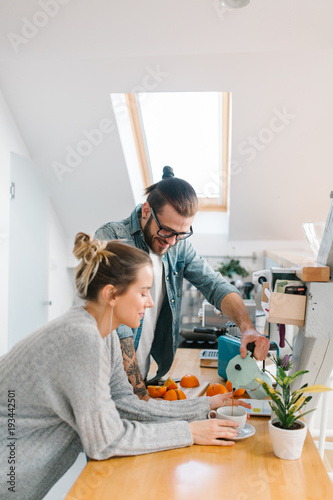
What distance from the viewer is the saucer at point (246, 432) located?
4.89ft

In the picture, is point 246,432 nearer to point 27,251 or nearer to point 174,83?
point 174,83

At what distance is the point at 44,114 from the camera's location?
12.0 feet

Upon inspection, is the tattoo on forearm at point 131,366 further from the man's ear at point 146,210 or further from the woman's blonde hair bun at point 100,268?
the man's ear at point 146,210

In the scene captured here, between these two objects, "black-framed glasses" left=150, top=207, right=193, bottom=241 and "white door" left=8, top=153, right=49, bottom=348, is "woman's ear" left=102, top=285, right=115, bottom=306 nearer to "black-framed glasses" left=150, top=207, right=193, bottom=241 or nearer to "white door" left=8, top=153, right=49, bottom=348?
"black-framed glasses" left=150, top=207, right=193, bottom=241

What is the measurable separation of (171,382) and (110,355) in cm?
45

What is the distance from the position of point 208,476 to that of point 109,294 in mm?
555

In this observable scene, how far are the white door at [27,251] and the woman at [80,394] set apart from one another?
2.38 metres

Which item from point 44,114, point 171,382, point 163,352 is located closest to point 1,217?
point 44,114

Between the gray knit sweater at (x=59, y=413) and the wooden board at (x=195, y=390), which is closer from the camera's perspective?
the gray knit sweater at (x=59, y=413)

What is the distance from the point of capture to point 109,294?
1454 millimetres

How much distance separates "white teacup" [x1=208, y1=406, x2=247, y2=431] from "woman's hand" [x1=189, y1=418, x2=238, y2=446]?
2cm

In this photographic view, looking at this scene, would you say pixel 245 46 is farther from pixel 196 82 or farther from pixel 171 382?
pixel 171 382

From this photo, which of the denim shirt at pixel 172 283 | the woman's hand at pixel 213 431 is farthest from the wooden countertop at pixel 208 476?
the denim shirt at pixel 172 283

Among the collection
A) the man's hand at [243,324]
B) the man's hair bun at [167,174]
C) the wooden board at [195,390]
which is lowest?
the wooden board at [195,390]
